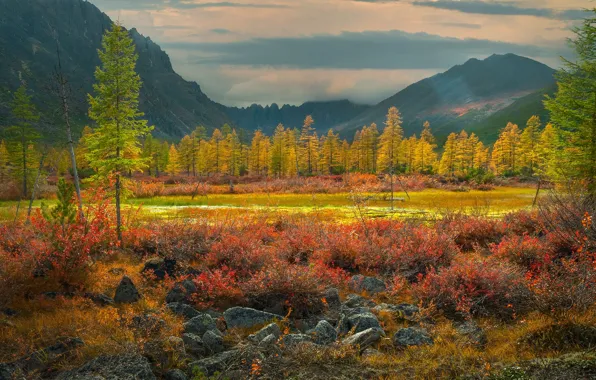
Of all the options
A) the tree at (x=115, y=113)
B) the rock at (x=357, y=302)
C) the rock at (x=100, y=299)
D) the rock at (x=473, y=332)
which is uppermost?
the tree at (x=115, y=113)

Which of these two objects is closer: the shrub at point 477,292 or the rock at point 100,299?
the shrub at point 477,292

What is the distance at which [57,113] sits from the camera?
18.6 meters

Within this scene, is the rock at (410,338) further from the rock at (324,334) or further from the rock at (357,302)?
the rock at (357,302)

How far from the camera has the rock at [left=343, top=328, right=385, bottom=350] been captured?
789cm

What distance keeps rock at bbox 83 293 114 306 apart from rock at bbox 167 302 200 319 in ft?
5.45

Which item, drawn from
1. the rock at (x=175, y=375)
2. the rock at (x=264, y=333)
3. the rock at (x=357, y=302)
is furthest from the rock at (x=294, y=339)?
the rock at (x=357, y=302)

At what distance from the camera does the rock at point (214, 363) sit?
702cm

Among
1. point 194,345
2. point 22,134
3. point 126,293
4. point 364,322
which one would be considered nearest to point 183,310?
point 126,293

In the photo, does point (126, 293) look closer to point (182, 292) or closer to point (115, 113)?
point (182, 292)

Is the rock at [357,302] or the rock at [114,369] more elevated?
the rock at [114,369]

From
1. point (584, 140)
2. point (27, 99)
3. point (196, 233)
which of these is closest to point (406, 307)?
point (196, 233)

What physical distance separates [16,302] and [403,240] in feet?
37.0

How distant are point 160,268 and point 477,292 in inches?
347

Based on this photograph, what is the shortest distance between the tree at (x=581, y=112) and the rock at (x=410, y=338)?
1855cm
